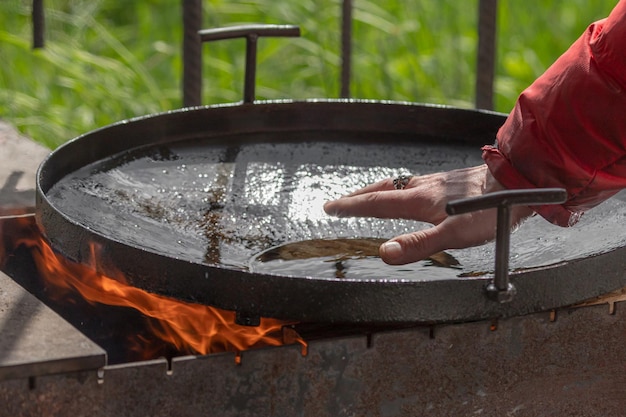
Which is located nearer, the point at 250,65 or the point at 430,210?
the point at 430,210

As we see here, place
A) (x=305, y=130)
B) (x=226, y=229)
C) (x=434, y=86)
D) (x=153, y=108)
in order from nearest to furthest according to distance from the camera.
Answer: (x=226, y=229) < (x=305, y=130) < (x=153, y=108) < (x=434, y=86)

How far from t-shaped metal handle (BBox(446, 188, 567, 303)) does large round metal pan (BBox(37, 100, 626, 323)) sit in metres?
0.03

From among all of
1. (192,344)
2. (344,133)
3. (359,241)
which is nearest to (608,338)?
(359,241)

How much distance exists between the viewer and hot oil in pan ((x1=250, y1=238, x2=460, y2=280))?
5.55 ft

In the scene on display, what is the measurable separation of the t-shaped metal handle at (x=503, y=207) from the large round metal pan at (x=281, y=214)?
3cm

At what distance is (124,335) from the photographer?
1889mm

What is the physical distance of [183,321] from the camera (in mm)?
1630

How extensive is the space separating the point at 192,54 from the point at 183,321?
1.43 meters

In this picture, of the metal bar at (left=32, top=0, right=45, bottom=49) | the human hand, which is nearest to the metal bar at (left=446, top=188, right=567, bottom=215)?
the human hand

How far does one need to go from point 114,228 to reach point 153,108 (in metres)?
1.89

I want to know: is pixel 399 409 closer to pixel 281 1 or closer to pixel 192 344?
pixel 192 344

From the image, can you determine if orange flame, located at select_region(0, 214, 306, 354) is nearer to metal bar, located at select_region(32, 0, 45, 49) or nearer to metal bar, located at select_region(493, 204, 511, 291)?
metal bar, located at select_region(493, 204, 511, 291)

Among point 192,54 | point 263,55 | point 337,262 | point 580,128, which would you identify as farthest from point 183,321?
point 263,55

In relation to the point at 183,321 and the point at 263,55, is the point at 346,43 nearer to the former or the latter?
the point at 263,55
